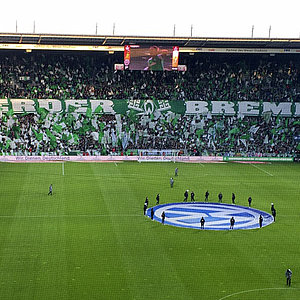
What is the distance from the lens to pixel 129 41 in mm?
66500

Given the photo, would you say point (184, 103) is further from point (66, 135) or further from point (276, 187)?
point (276, 187)

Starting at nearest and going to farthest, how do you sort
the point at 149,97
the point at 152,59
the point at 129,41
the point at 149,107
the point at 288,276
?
the point at 288,276 → the point at 129,41 → the point at 152,59 → the point at 149,107 → the point at 149,97

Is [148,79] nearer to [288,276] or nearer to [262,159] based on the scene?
[262,159]

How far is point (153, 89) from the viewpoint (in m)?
72.4

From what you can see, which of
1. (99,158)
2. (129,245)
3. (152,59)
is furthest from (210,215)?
(152,59)

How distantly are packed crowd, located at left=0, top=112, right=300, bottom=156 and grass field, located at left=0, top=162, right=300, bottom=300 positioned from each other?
49.4ft

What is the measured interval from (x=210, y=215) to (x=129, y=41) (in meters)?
32.9

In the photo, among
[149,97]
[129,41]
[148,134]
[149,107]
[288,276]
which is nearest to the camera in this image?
[288,276]

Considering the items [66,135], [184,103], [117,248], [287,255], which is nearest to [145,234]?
[117,248]

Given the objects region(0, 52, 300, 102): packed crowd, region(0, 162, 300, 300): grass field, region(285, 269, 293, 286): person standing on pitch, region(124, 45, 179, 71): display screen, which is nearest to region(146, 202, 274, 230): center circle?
region(0, 162, 300, 300): grass field

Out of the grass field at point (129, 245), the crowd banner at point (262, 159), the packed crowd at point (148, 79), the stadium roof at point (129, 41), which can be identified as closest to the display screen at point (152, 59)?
the stadium roof at point (129, 41)

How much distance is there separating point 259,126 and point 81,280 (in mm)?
50083

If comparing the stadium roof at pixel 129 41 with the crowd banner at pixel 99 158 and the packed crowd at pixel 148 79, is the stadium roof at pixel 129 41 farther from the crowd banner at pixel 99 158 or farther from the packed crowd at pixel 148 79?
the crowd banner at pixel 99 158

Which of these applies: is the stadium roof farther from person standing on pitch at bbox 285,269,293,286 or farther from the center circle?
person standing on pitch at bbox 285,269,293,286
